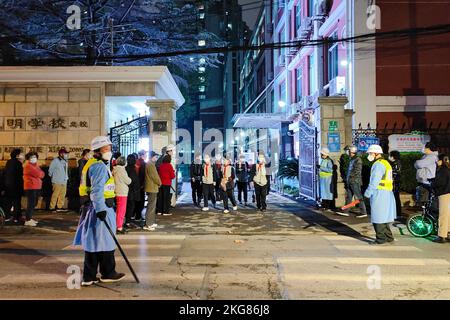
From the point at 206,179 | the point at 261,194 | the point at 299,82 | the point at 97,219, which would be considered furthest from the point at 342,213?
the point at 299,82

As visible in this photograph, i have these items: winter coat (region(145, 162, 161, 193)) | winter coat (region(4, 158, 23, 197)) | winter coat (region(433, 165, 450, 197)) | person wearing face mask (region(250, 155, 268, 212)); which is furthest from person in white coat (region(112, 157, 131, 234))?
winter coat (region(433, 165, 450, 197))

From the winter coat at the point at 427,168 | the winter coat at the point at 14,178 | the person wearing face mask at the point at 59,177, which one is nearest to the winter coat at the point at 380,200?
the winter coat at the point at 427,168

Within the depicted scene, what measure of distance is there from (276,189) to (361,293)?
1786cm

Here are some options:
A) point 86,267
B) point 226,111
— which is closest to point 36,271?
point 86,267

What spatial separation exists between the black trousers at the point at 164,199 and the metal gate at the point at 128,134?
296 cm

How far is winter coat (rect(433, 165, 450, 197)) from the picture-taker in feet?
30.5

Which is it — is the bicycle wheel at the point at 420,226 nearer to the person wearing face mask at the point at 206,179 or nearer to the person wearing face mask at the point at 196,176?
the person wearing face mask at the point at 206,179

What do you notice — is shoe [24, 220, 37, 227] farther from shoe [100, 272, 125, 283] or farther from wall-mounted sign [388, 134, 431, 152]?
wall-mounted sign [388, 134, 431, 152]

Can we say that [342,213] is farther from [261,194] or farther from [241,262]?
[241,262]

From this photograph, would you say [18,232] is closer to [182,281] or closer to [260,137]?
[182,281]

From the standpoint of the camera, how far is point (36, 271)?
730 cm

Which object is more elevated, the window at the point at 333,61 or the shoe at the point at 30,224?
the window at the point at 333,61

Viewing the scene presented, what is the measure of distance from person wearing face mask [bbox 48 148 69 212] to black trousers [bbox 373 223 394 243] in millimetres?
9343

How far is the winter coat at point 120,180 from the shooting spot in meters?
10.5
